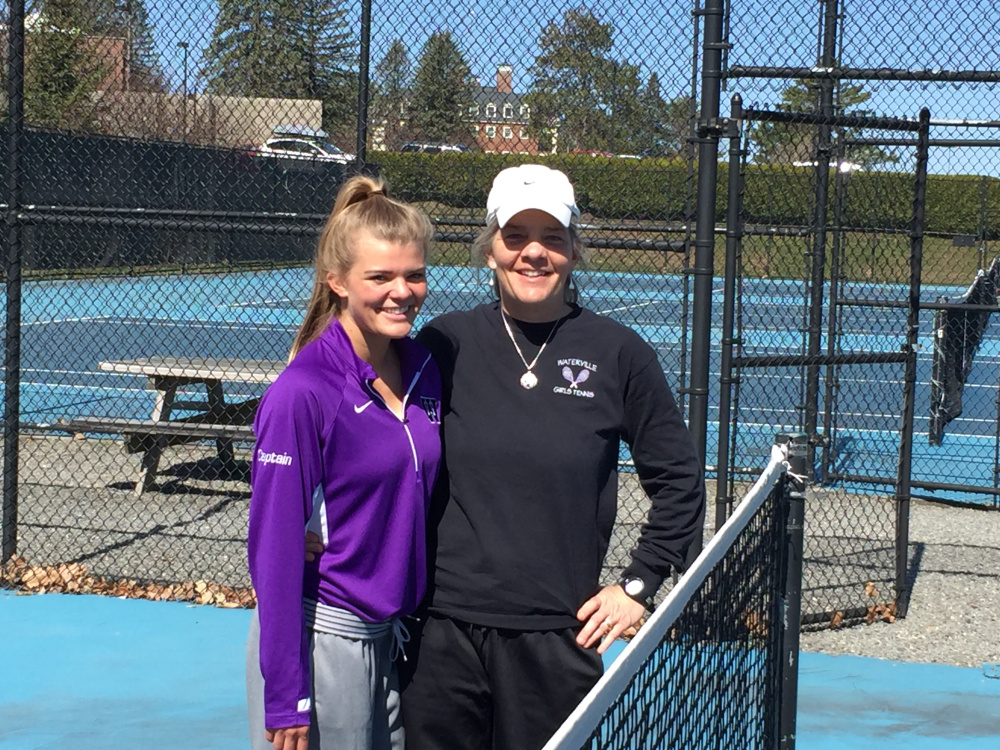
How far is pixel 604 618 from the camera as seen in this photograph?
2680mm

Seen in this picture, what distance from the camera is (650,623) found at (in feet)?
7.39

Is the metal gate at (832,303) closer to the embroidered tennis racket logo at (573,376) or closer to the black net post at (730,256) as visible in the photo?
the black net post at (730,256)

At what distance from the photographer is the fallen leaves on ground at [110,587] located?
21.2 ft

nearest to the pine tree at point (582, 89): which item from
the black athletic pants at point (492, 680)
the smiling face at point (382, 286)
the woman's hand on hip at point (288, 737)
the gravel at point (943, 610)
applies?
the gravel at point (943, 610)

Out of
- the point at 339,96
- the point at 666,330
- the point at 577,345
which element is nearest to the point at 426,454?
the point at 577,345

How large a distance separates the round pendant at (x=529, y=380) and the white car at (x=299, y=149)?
5192mm

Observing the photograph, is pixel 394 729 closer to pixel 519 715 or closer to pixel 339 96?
pixel 519 715

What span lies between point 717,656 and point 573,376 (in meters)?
0.79

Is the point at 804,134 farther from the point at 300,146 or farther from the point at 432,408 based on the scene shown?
the point at 432,408

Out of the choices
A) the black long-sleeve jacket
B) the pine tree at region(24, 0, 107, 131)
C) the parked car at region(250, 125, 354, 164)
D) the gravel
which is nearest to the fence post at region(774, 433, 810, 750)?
the black long-sleeve jacket

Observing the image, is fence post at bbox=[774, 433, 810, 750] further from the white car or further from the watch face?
the white car

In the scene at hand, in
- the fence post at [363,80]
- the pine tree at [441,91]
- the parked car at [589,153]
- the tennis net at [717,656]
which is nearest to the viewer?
the tennis net at [717,656]

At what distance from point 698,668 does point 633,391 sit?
66cm

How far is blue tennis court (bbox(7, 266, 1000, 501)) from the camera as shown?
10.2 metres
